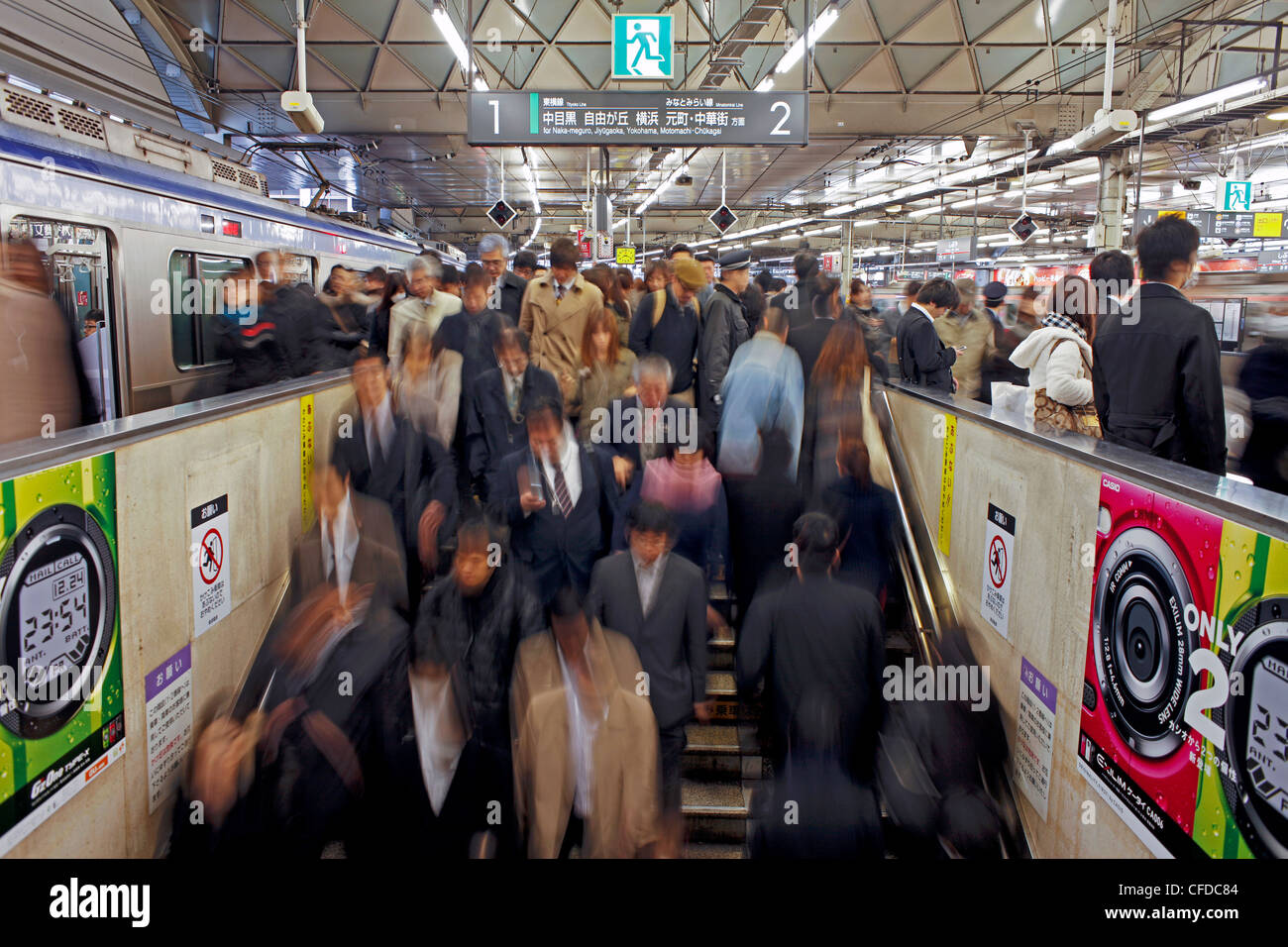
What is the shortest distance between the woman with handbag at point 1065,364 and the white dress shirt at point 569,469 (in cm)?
212

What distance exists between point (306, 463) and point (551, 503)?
165cm

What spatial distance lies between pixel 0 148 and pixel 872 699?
522 cm

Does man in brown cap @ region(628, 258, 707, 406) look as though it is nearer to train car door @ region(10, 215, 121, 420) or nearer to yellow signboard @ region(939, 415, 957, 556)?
yellow signboard @ region(939, 415, 957, 556)

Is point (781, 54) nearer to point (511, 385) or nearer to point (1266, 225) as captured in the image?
point (511, 385)

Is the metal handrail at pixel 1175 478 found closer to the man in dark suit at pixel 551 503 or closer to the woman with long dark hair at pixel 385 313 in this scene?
the man in dark suit at pixel 551 503

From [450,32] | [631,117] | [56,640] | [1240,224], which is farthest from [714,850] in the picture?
[1240,224]

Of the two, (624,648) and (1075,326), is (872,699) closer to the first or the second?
(624,648)

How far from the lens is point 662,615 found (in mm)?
3348

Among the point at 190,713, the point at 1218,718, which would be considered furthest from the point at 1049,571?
the point at 190,713

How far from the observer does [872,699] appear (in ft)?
10.4

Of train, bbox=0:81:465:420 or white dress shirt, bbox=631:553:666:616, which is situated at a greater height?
train, bbox=0:81:465:420

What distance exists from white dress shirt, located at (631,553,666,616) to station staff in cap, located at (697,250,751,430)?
2491 mm

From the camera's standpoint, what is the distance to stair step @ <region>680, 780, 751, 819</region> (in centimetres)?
387

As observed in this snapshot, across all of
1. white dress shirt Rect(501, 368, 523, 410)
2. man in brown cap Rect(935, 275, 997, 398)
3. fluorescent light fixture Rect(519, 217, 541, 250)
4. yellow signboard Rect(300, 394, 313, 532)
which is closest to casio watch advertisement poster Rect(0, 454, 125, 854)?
yellow signboard Rect(300, 394, 313, 532)
